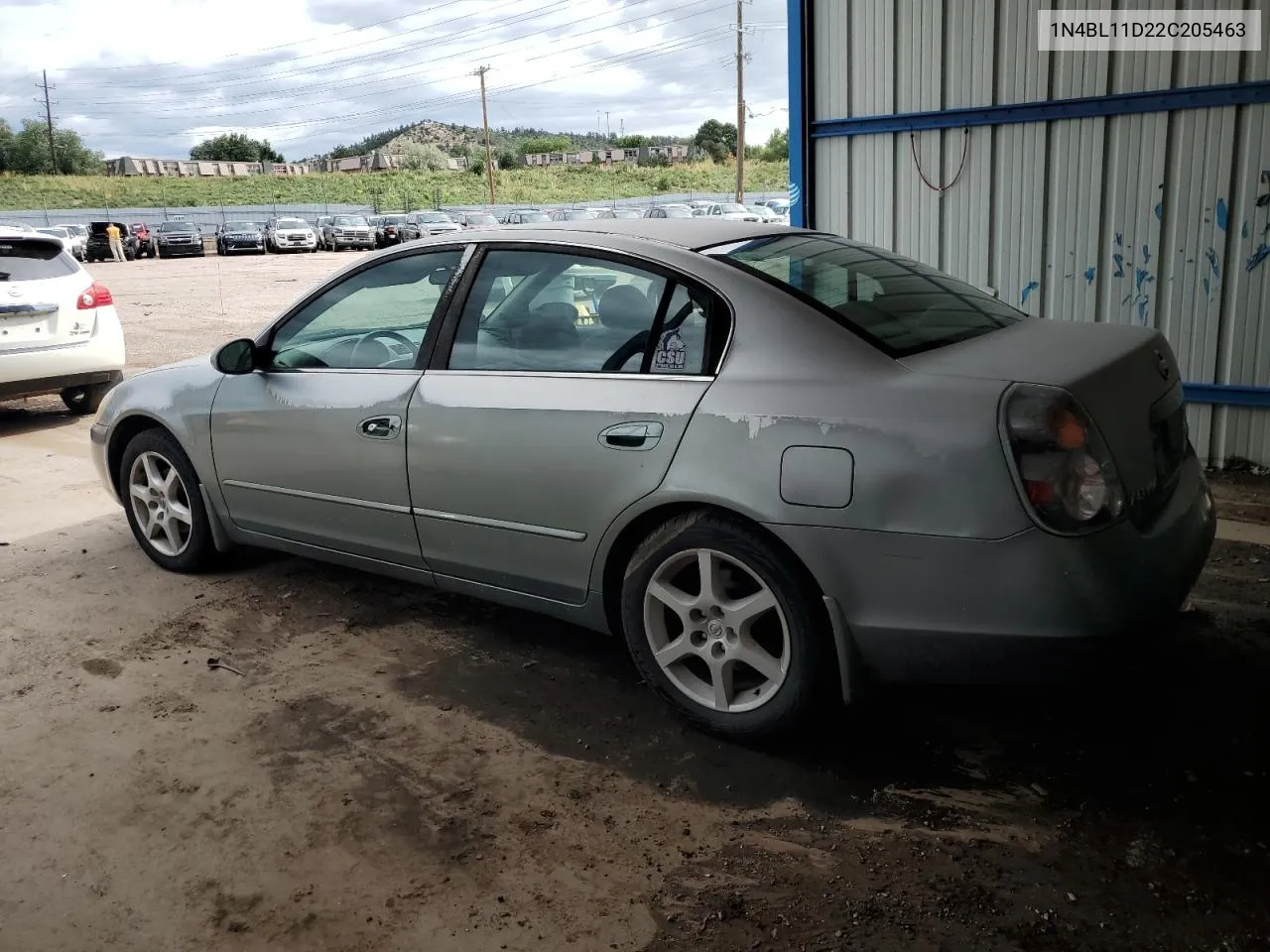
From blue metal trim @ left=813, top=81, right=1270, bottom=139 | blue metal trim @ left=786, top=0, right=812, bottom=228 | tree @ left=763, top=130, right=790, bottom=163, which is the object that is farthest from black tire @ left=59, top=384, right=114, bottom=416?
tree @ left=763, top=130, right=790, bottom=163

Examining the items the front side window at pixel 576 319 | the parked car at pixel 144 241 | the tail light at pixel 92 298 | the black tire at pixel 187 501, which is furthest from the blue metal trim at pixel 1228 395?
the parked car at pixel 144 241

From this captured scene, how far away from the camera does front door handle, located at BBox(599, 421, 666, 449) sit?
315 cm

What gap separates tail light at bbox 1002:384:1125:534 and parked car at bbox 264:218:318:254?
40616 millimetres

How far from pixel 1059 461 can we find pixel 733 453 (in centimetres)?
85

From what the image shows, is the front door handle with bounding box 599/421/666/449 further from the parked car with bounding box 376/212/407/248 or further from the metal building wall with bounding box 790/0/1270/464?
the parked car with bounding box 376/212/407/248

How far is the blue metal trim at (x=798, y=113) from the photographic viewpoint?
7.21m

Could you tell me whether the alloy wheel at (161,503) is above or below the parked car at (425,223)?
below

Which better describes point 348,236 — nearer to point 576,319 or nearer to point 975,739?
point 576,319

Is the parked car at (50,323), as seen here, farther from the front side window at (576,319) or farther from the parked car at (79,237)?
the parked car at (79,237)

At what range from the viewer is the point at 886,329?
123 inches

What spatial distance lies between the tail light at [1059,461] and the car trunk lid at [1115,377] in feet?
0.19

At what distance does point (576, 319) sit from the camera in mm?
3502

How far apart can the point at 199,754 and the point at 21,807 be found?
485 millimetres

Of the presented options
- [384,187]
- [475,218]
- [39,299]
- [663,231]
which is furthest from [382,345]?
[384,187]
